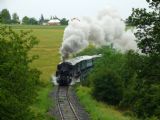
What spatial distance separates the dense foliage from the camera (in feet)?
55.0

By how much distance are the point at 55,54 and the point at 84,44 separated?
31.4 m

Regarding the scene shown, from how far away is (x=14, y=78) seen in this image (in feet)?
57.6

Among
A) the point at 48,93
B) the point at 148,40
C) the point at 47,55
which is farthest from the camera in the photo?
the point at 47,55

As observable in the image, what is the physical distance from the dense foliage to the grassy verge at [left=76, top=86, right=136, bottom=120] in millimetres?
14216

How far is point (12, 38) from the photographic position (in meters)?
19.1

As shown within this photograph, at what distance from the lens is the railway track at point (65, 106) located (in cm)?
3378

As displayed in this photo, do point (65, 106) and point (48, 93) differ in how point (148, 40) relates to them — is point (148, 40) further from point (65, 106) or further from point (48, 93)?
point (48, 93)

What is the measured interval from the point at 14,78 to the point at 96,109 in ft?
64.6

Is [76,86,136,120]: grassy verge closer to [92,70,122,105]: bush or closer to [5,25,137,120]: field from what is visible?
[5,25,137,120]: field

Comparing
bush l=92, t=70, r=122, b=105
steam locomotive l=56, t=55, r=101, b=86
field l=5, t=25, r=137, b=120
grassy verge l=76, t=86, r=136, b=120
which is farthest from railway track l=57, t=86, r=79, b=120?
bush l=92, t=70, r=122, b=105

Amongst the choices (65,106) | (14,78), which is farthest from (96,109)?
(14,78)

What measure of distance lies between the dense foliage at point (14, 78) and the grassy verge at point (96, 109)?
14216 mm

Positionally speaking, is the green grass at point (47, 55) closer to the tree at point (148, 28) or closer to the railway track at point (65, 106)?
the railway track at point (65, 106)

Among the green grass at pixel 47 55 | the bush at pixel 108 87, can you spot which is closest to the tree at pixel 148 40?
the bush at pixel 108 87
